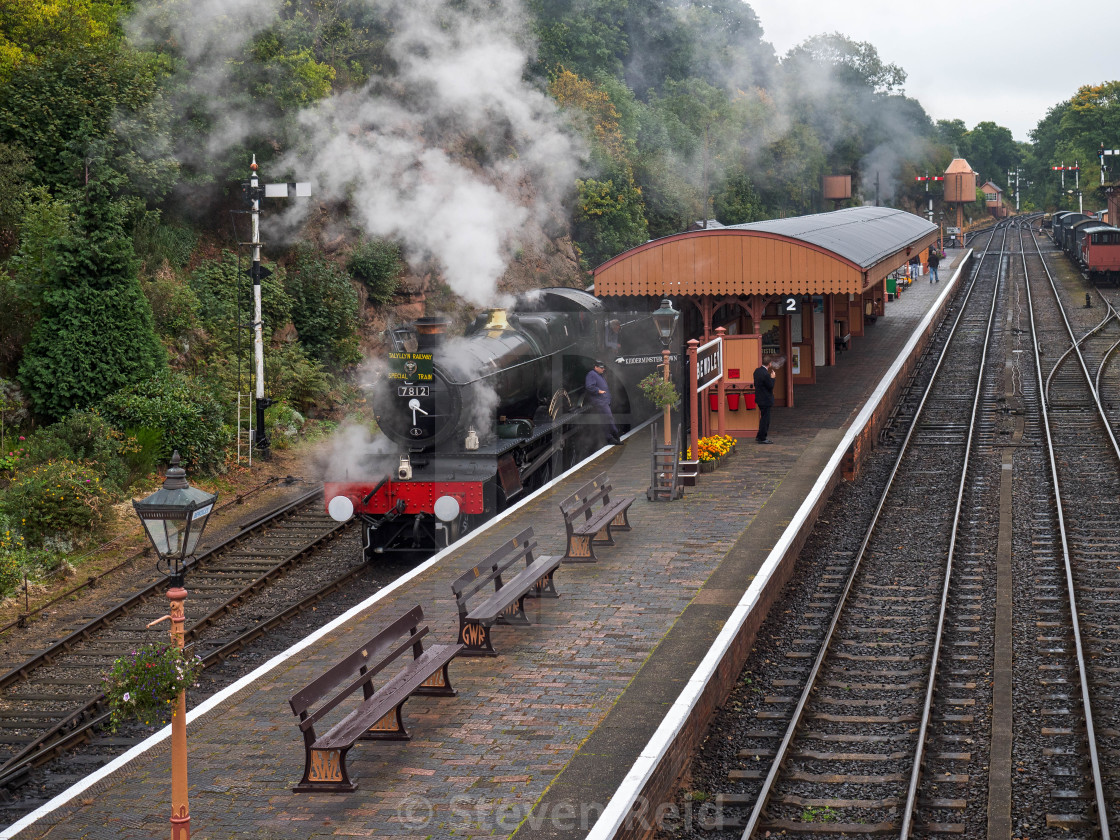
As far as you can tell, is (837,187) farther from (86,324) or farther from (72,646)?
(72,646)

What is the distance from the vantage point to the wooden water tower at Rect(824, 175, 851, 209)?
60.7 metres

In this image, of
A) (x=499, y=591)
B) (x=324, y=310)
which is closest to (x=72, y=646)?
(x=499, y=591)

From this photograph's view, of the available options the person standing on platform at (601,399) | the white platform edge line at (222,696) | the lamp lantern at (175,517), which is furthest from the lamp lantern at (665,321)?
the lamp lantern at (175,517)

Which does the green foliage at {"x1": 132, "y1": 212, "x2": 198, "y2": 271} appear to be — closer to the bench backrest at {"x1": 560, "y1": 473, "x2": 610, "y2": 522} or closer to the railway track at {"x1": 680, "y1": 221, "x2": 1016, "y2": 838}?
the bench backrest at {"x1": 560, "y1": 473, "x2": 610, "y2": 522}

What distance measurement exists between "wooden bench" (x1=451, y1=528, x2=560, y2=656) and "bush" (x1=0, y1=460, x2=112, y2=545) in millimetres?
5866

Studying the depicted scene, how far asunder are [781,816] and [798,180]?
5237 cm

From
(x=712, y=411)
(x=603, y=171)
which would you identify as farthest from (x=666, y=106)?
(x=712, y=411)

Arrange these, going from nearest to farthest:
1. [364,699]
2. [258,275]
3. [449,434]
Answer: [364,699] → [449,434] → [258,275]

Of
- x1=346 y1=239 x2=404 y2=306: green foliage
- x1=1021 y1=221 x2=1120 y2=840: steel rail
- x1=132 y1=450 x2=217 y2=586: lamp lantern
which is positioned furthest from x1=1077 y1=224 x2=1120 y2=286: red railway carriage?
x1=132 y1=450 x2=217 y2=586: lamp lantern

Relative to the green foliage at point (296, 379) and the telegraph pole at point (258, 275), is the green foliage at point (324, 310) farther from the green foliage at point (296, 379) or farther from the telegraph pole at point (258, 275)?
the telegraph pole at point (258, 275)

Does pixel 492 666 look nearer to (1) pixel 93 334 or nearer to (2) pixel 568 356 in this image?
(2) pixel 568 356

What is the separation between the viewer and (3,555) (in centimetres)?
1219

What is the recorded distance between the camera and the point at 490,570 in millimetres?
10188

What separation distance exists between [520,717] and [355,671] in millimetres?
1223
